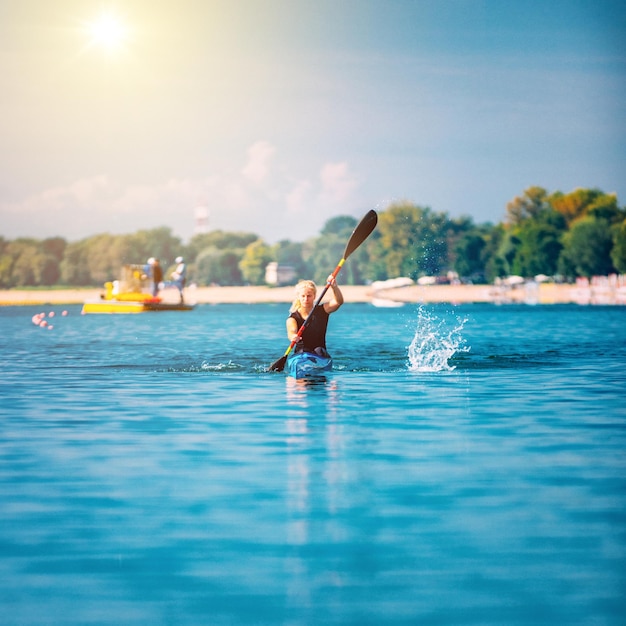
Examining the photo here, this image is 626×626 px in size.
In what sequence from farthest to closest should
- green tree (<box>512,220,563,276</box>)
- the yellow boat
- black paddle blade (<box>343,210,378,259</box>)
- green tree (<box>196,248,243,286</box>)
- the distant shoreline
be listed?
green tree (<box>196,248,243,286</box>), green tree (<box>512,220,563,276</box>), the distant shoreline, the yellow boat, black paddle blade (<box>343,210,378,259</box>)

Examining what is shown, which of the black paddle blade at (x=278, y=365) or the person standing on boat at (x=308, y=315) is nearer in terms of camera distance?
the person standing on boat at (x=308, y=315)

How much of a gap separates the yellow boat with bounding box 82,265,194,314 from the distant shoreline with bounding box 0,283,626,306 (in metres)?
53.3

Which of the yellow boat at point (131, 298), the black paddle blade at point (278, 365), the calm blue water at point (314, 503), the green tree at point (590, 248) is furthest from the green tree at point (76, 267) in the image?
the calm blue water at point (314, 503)

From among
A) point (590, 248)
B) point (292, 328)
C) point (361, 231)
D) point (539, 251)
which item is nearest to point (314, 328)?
point (292, 328)

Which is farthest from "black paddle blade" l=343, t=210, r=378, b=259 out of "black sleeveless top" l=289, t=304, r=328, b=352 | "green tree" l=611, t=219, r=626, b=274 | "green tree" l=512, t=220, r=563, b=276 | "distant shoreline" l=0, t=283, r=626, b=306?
"green tree" l=512, t=220, r=563, b=276

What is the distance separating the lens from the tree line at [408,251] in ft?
423

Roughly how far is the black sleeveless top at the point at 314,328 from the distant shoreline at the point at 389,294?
98.1 metres

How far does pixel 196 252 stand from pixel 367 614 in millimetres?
188979

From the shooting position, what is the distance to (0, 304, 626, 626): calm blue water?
22.9ft

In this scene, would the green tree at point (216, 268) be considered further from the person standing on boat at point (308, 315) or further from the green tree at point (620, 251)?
the person standing on boat at point (308, 315)

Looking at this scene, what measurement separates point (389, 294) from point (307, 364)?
12724cm

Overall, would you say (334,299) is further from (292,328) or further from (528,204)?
(528,204)

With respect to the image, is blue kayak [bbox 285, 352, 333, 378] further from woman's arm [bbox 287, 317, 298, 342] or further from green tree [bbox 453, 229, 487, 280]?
green tree [bbox 453, 229, 487, 280]

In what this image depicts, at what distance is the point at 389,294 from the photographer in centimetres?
14750
